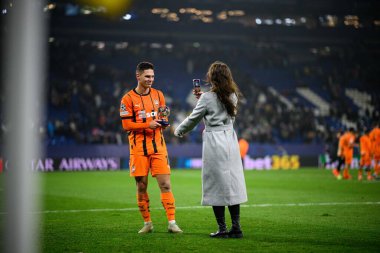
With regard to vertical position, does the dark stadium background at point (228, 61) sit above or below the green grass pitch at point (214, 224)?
above

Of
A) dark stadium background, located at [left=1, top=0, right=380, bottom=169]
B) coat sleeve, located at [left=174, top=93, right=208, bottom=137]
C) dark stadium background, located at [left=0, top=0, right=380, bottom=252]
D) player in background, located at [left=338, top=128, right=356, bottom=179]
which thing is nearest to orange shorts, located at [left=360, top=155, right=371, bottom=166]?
player in background, located at [left=338, top=128, right=356, bottom=179]

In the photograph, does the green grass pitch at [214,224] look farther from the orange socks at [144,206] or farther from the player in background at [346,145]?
the player in background at [346,145]

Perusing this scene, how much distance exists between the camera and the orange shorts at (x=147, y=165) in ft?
27.2

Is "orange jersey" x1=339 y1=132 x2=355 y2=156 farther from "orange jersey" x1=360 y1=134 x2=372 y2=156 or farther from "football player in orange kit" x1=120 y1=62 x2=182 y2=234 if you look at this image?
"football player in orange kit" x1=120 y1=62 x2=182 y2=234

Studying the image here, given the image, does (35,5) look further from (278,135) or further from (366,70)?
(366,70)

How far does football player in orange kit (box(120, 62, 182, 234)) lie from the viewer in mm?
8289

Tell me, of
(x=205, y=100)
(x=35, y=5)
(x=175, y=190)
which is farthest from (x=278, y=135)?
(x=35, y=5)

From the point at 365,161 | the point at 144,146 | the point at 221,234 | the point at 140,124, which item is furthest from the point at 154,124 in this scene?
the point at 365,161

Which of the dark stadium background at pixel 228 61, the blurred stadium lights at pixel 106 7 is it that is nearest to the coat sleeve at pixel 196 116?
the dark stadium background at pixel 228 61

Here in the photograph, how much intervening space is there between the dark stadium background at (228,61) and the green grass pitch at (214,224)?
64.4ft

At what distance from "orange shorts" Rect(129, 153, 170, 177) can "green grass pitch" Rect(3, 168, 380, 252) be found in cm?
80

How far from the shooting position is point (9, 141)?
178cm

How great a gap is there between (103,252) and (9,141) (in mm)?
4771

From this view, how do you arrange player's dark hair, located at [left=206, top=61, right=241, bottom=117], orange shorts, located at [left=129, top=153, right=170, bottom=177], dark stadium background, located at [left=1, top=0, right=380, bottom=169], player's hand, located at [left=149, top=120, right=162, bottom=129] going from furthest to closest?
dark stadium background, located at [left=1, top=0, right=380, bottom=169], orange shorts, located at [left=129, top=153, right=170, bottom=177], player's hand, located at [left=149, top=120, right=162, bottom=129], player's dark hair, located at [left=206, top=61, right=241, bottom=117]
